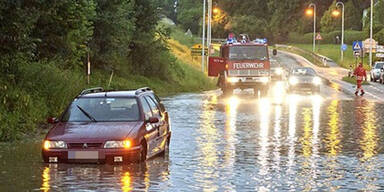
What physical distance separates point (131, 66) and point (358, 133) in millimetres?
27286

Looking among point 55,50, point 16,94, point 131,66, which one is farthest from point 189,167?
point 131,66

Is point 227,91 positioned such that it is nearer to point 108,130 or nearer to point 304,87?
point 304,87

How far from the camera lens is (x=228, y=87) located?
1665 inches

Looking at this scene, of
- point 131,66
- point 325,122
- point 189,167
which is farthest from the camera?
point 131,66

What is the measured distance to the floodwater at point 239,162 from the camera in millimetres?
12445

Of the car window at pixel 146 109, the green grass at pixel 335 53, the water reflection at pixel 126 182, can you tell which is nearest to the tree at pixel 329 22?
the green grass at pixel 335 53

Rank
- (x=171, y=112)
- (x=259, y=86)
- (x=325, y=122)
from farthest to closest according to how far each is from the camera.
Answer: (x=259, y=86)
(x=171, y=112)
(x=325, y=122)

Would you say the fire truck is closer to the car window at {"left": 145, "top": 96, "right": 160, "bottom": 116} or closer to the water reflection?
the car window at {"left": 145, "top": 96, "right": 160, "bottom": 116}

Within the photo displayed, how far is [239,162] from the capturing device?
15367 mm

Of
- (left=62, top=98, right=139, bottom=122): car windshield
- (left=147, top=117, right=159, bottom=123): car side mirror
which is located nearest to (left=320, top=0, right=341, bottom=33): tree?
(left=62, top=98, right=139, bottom=122): car windshield

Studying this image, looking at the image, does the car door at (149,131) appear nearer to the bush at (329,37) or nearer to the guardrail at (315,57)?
the guardrail at (315,57)

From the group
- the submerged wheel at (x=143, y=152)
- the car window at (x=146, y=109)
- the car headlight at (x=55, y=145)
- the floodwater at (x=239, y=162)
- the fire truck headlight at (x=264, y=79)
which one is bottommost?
the floodwater at (x=239, y=162)

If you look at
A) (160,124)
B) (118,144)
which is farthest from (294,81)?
(118,144)

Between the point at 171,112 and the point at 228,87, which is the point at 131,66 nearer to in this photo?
the point at 228,87
